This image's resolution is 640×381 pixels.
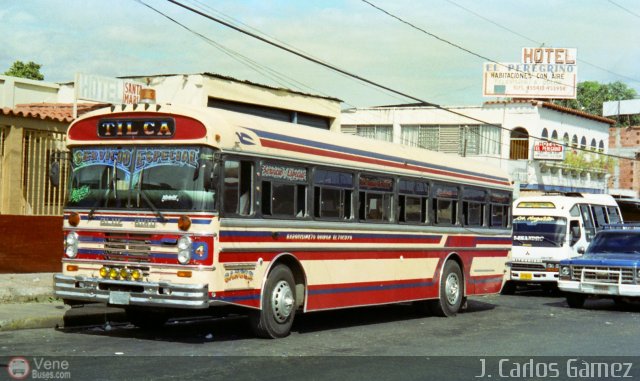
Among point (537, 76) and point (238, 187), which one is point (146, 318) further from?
point (537, 76)

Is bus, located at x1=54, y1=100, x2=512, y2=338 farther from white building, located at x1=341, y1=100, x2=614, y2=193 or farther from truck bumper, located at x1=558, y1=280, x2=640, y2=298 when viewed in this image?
white building, located at x1=341, y1=100, x2=614, y2=193

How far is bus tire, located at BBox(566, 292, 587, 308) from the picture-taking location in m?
21.0

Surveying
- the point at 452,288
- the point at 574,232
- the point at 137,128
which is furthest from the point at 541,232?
the point at 137,128

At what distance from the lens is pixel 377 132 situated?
174 feet

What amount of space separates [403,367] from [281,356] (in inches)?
59.9

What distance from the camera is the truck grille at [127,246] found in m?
12.0

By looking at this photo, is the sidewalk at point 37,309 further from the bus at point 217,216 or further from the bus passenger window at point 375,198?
the bus passenger window at point 375,198

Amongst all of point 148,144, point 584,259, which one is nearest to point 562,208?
point 584,259

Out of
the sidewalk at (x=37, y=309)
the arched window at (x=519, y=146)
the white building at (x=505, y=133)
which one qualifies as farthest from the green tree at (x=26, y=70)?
the sidewalk at (x=37, y=309)

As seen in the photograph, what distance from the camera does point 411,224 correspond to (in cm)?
1680

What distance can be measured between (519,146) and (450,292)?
32701 mm

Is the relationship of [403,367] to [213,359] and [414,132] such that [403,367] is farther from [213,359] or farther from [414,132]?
[414,132]

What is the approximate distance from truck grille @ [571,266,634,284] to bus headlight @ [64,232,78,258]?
12213mm

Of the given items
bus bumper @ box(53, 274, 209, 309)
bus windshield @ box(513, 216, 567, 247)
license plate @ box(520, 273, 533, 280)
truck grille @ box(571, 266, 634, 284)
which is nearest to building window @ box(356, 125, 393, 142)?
bus windshield @ box(513, 216, 567, 247)
